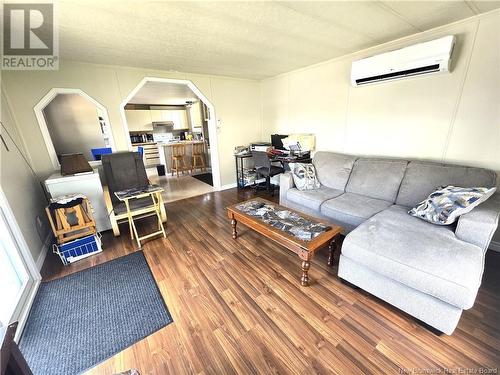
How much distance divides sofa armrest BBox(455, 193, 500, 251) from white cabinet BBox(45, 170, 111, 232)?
376 centimetres

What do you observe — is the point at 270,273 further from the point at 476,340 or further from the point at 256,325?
the point at 476,340

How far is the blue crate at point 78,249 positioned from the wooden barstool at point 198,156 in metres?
3.88

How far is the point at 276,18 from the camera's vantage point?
72.6 inches

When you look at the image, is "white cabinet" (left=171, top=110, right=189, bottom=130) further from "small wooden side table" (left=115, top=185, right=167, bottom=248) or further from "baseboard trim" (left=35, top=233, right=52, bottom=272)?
"baseboard trim" (left=35, top=233, right=52, bottom=272)

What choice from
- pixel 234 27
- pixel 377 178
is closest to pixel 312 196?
pixel 377 178

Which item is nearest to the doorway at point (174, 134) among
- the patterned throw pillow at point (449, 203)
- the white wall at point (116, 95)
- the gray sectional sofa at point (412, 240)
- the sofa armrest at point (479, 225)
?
the white wall at point (116, 95)

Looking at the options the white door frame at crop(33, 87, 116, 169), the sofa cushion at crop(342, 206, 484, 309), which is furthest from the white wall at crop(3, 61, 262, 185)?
the sofa cushion at crop(342, 206, 484, 309)

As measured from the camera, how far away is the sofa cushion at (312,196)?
2.60 metres

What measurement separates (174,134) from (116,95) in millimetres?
4939

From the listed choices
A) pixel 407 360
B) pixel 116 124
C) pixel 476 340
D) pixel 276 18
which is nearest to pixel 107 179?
pixel 116 124

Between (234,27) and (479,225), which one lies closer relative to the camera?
(479,225)

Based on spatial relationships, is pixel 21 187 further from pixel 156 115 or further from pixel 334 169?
pixel 156 115

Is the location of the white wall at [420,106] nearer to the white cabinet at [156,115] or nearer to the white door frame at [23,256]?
the white door frame at [23,256]

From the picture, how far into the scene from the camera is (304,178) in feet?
9.62
